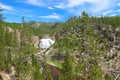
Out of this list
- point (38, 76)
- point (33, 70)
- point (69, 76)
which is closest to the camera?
point (69, 76)

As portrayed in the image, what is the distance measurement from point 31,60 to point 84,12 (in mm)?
53484

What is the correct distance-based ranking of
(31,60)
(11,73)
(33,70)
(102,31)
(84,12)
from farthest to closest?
(102,31) < (31,60) < (11,73) < (33,70) < (84,12)

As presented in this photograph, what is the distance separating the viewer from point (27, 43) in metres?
125

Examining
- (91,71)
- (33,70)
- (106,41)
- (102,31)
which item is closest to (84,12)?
(91,71)

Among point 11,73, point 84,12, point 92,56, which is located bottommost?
point 11,73

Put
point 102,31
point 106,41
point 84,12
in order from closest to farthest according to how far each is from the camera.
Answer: point 84,12 → point 106,41 → point 102,31

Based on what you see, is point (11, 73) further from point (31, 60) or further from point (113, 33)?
point (113, 33)

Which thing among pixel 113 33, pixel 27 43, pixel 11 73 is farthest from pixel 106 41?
pixel 11 73

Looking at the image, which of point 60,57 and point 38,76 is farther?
point 60,57

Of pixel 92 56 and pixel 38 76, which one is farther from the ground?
pixel 92 56

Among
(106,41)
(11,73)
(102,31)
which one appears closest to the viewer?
(11,73)

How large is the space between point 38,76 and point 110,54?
77658 millimetres

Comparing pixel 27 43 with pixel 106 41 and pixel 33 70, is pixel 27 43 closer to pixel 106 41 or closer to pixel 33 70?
pixel 33 70

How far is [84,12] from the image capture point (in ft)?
203
